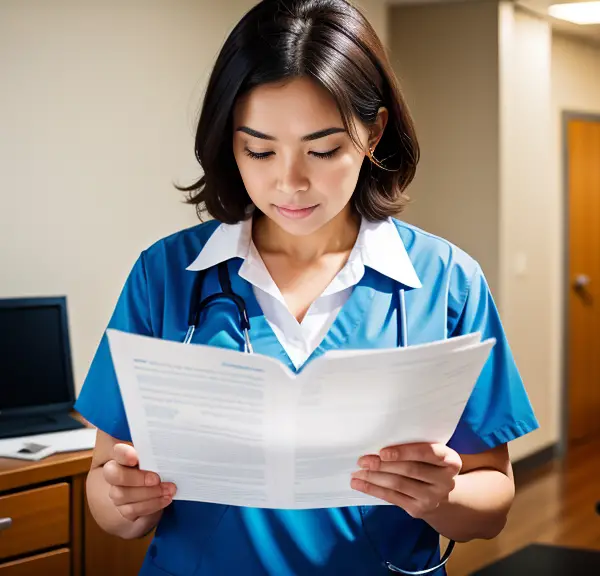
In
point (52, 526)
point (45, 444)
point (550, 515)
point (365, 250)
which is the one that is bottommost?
point (550, 515)

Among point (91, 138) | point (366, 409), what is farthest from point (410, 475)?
point (91, 138)

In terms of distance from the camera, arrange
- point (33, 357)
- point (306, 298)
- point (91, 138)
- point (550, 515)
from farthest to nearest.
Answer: point (550, 515)
point (91, 138)
point (33, 357)
point (306, 298)

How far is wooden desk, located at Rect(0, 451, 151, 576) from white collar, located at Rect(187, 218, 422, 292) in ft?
3.49

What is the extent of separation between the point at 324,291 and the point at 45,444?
1.27 m

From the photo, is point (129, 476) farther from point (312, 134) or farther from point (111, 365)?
point (312, 134)

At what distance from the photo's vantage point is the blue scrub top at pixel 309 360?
116 centimetres

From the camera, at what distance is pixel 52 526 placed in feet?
7.07

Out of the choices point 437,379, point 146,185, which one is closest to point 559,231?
point 146,185

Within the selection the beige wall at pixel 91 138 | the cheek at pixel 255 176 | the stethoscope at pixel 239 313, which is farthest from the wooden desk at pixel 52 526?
the cheek at pixel 255 176

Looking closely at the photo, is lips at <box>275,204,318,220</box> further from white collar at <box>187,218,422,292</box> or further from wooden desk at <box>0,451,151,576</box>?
wooden desk at <box>0,451,151,576</box>

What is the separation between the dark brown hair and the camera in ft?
3.61

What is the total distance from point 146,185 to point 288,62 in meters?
2.00

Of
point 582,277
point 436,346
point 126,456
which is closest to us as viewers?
point 436,346

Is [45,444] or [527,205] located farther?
[527,205]
